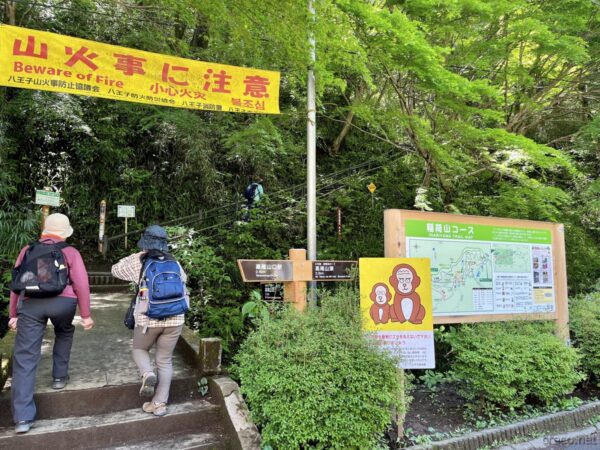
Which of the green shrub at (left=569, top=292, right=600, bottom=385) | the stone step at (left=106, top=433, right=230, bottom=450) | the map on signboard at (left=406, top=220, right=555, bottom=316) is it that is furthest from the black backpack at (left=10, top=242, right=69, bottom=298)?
the green shrub at (left=569, top=292, right=600, bottom=385)

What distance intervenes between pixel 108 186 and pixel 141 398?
1007 centimetres

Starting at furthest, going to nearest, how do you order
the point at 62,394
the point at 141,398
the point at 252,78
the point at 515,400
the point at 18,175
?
the point at 18,175
the point at 252,78
the point at 515,400
the point at 141,398
the point at 62,394

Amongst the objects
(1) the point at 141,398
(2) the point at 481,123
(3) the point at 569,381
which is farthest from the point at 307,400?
(2) the point at 481,123

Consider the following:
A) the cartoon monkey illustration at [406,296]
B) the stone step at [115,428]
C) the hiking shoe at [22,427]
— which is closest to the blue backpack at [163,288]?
the stone step at [115,428]

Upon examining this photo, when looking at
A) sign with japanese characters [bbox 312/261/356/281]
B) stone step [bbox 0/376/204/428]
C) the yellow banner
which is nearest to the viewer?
stone step [bbox 0/376/204/428]

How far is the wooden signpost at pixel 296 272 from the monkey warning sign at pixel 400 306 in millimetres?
436

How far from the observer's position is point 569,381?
4.42 meters

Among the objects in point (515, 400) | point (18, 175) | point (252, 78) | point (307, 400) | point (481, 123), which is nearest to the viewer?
point (307, 400)

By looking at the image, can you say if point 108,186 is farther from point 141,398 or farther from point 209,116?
point 141,398

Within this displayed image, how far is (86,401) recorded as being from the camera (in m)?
3.59

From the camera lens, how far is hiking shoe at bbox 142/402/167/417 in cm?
354

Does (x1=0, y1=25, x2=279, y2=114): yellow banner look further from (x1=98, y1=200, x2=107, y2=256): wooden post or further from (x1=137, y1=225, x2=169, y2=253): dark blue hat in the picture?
(x1=98, y1=200, x2=107, y2=256): wooden post

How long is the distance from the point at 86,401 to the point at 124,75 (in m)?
3.79

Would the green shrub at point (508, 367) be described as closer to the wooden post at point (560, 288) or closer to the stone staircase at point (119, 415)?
the wooden post at point (560, 288)
